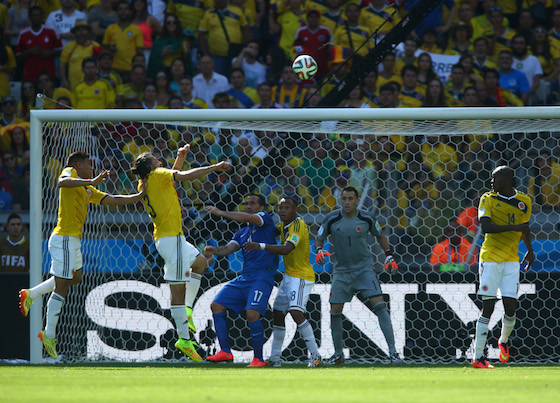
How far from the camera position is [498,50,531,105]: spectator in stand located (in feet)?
40.9

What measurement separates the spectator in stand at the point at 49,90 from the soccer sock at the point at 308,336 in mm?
6358

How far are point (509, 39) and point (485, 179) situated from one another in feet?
13.6

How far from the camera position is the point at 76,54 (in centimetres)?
1322

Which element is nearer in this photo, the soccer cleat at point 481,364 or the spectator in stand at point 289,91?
the soccer cleat at point 481,364

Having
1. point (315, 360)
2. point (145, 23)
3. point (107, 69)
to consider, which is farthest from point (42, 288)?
point (145, 23)

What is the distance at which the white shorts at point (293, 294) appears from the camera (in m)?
8.27

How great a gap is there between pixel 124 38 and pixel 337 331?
6.88 meters

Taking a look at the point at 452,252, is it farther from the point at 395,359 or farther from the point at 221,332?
the point at 221,332

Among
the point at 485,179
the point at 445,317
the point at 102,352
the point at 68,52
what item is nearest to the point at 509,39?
the point at 485,179

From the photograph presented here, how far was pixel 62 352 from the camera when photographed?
8984 millimetres

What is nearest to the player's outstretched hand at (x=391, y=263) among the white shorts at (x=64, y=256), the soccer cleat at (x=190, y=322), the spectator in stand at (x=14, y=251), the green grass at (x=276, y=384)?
the green grass at (x=276, y=384)

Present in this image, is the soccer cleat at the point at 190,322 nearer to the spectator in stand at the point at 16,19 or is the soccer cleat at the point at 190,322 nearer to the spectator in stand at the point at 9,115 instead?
the spectator in stand at the point at 9,115

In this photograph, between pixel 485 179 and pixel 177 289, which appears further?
pixel 485 179

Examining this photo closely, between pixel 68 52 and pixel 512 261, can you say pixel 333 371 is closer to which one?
pixel 512 261
